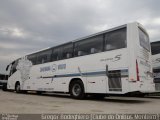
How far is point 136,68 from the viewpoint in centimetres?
955

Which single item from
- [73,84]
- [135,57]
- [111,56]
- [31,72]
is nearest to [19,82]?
[31,72]

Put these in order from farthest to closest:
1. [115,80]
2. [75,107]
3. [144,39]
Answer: [144,39] < [115,80] < [75,107]

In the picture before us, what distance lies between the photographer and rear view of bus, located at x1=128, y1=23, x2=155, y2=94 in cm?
941

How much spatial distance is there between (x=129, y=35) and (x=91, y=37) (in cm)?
266

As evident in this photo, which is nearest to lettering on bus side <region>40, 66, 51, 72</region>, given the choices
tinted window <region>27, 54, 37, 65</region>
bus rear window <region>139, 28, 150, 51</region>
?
tinted window <region>27, 54, 37, 65</region>

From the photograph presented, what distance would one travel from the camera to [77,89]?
1223 cm

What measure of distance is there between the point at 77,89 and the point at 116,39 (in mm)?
3745

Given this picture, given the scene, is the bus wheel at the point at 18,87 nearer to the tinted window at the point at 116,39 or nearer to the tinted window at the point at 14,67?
the tinted window at the point at 14,67

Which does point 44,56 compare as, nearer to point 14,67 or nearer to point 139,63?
point 14,67

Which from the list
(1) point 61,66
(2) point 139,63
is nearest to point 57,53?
(1) point 61,66

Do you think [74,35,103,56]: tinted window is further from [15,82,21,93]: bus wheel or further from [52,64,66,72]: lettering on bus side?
[15,82,21,93]: bus wheel

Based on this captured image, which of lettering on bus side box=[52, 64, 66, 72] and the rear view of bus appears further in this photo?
lettering on bus side box=[52, 64, 66, 72]

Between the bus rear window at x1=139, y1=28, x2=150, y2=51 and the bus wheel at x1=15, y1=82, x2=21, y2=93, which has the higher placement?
the bus rear window at x1=139, y1=28, x2=150, y2=51

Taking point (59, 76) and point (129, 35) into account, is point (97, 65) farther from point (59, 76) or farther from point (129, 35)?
point (59, 76)
